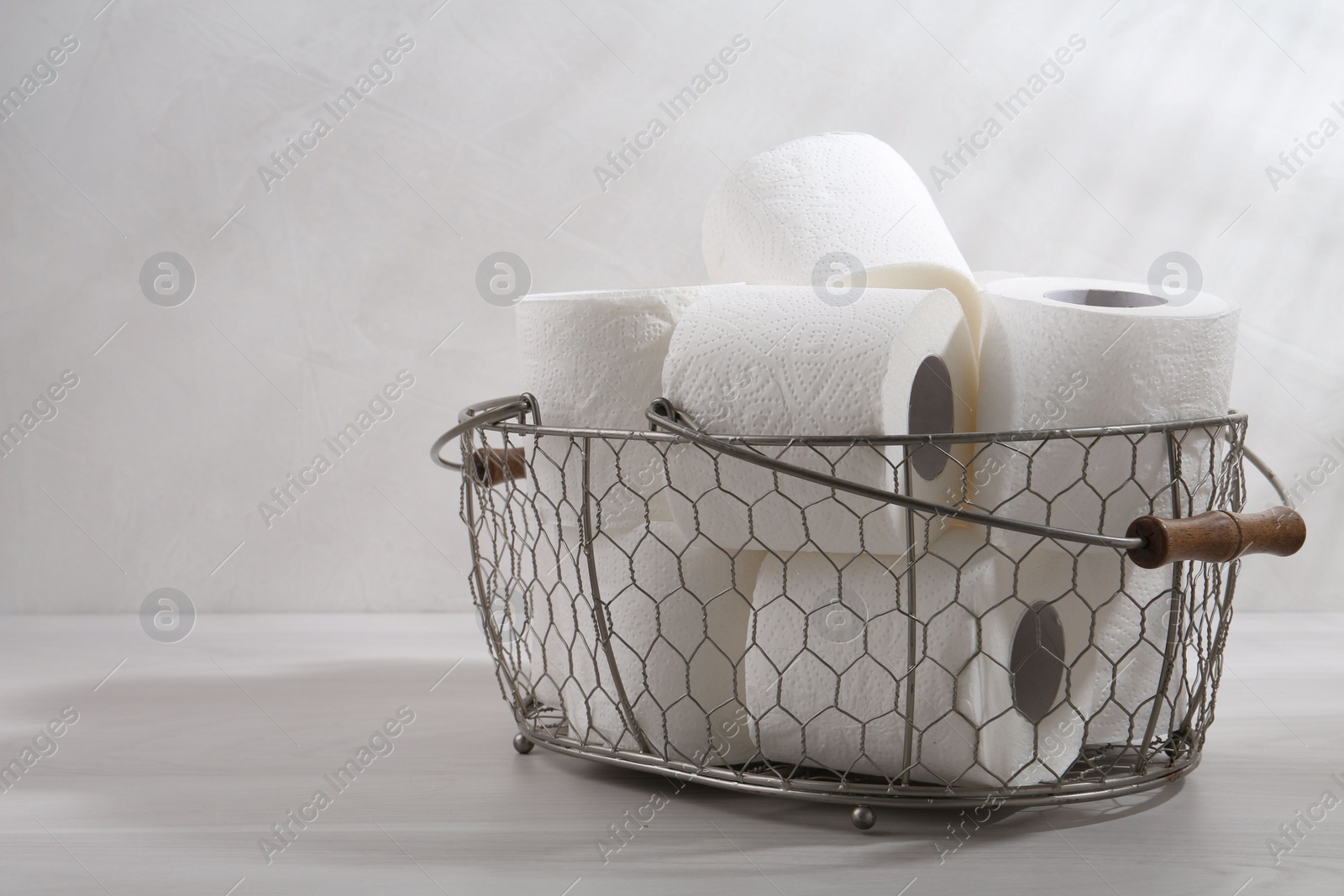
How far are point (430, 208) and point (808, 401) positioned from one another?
642 millimetres

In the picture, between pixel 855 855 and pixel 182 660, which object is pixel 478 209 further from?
pixel 855 855

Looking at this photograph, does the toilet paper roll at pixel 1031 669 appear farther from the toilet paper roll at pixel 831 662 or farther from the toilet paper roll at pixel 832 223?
the toilet paper roll at pixel 832 223

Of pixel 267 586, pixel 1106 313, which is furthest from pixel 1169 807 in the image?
pixel 267 586

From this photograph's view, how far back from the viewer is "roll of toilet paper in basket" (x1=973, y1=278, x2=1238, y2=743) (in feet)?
1.49

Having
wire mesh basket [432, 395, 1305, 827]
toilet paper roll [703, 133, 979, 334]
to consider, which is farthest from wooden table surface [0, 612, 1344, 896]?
toilet paper roll [703, 133, 979, 334]

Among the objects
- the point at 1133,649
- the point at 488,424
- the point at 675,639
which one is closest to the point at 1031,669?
the point at 1133,649

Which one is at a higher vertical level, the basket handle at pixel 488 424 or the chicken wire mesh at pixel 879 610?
→ the basket handle at pixel 488 424

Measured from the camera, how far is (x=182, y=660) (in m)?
0.80

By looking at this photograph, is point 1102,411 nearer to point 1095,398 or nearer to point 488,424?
point 1095,398

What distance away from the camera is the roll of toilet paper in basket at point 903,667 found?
0.45 metres

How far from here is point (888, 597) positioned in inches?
17.8

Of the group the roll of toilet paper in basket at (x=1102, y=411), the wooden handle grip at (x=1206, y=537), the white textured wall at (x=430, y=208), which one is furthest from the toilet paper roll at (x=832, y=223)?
the white textured wall at (x=430, y=208)

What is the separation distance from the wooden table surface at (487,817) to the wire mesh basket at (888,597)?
2 cm

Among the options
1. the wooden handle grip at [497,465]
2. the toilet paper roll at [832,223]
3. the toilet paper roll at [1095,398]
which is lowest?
the wooden handle grip at [497,465]
